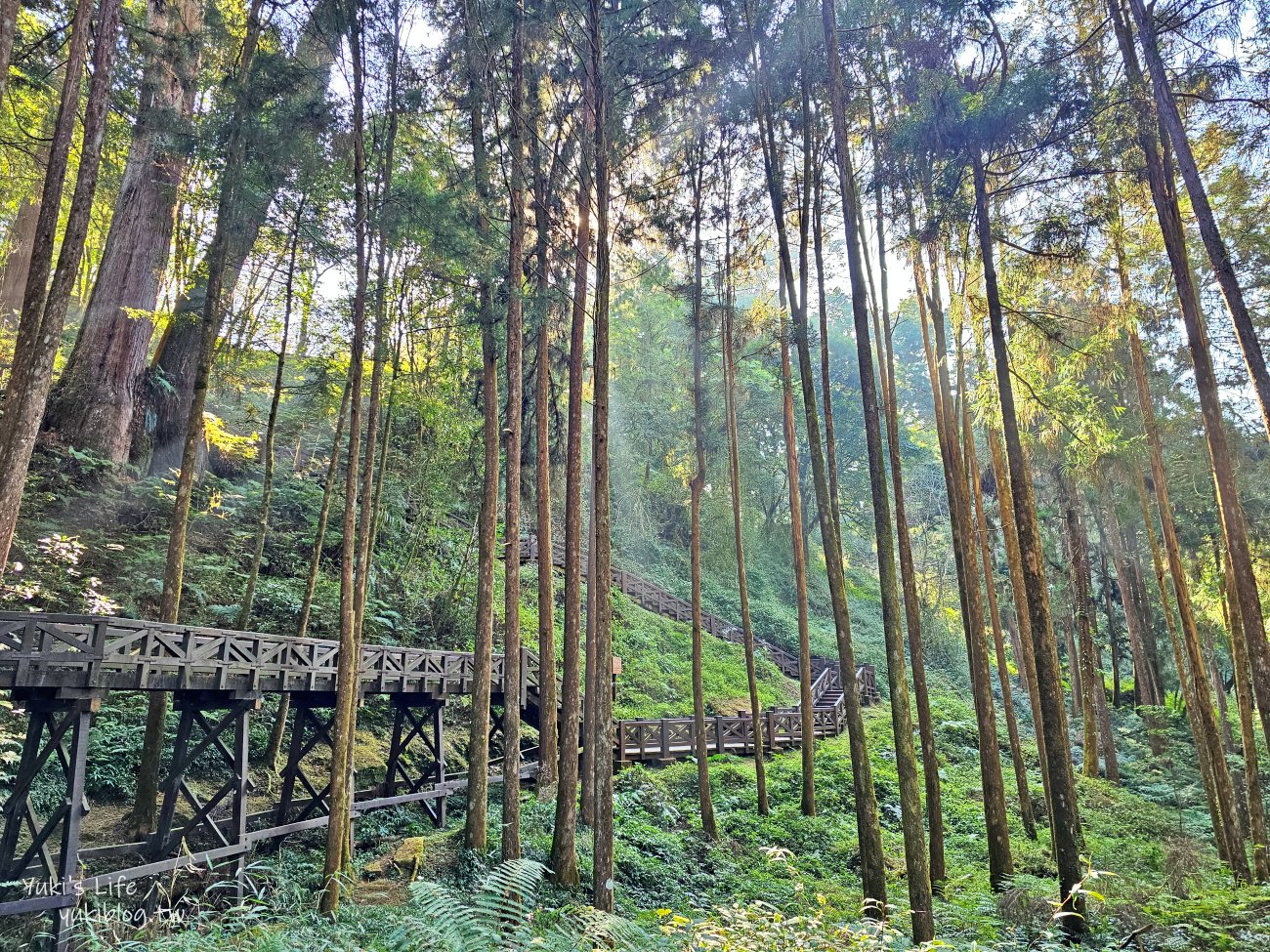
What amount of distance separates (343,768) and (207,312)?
645 centimetres

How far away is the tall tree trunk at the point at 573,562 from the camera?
9172mm

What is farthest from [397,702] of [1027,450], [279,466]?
[1027,450]

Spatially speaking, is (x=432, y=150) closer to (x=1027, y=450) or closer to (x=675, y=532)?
(x=1027, y=450)

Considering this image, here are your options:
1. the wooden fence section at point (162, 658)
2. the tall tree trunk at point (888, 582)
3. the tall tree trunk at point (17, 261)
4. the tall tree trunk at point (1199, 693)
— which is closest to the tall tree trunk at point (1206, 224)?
the tall tree trunk at point (888, 582)

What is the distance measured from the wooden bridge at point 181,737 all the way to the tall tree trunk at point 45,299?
198 cm

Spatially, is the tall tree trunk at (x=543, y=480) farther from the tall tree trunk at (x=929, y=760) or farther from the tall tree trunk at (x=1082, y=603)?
the tall tree trunk at (x=1082, y=603)

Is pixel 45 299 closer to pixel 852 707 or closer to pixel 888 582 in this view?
pixel 888 582

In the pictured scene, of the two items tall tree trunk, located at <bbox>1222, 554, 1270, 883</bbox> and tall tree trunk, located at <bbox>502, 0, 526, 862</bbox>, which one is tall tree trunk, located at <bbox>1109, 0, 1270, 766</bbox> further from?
tall tree trunk, located at <bbox>502, 0, 526, 862</bbox>

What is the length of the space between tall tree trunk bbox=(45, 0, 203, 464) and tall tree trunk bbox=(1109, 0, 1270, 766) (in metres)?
15.8

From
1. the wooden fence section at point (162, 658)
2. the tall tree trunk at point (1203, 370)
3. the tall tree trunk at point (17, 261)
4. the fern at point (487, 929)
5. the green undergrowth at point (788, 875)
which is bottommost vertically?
the green undergrowth at point (788, 875)

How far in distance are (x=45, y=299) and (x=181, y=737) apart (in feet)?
18.1

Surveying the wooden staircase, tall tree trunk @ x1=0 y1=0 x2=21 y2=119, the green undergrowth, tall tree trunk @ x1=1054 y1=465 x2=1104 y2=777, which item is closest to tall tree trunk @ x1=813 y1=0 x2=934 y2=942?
the green undergrowth

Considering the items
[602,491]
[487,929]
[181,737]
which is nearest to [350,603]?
[181,737]

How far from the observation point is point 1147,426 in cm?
1225
